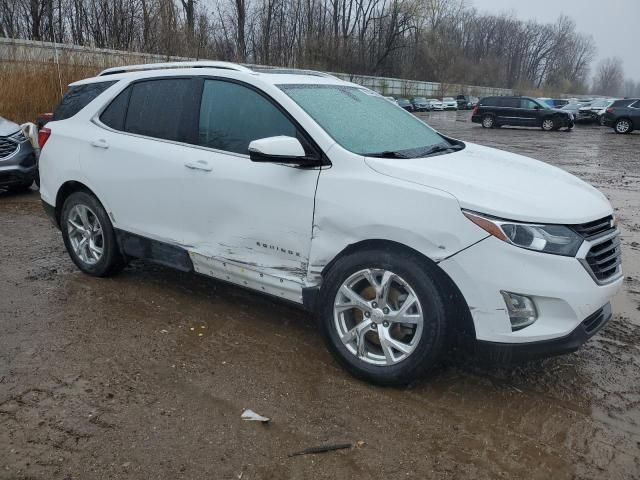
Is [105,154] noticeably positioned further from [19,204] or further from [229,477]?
[19,204]

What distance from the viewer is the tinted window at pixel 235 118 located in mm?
3617

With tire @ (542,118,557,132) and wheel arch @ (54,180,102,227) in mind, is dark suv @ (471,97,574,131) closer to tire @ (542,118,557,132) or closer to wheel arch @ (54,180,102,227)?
tire @ (542,118,557,132)

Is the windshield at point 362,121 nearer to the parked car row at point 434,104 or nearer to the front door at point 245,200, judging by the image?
the front door at point 245,200

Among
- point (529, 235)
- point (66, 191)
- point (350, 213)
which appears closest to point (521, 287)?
point (529, 235)

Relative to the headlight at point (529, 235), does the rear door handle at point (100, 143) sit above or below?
above

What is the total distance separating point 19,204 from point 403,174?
7.37 meters

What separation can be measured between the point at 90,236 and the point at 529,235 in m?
3.68

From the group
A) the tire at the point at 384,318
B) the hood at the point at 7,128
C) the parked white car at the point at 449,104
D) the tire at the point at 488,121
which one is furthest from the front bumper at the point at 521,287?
the parked white car at the point at 449,104

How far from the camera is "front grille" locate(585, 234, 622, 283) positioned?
293 centimetres

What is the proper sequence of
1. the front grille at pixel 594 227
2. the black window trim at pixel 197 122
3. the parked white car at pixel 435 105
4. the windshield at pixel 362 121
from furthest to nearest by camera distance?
the parked white car at pixel 435 105 → the windshield at pixel 362 121 → the black window trim at pixel 197 122 → the front grille at pixel 594 227

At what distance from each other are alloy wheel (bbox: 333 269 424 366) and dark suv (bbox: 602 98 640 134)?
1113 inches

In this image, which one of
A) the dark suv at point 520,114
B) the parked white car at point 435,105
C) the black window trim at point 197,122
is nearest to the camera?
the black window trim at point 197,122

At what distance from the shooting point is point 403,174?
10.2 ft

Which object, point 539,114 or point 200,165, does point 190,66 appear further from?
point 539,114
